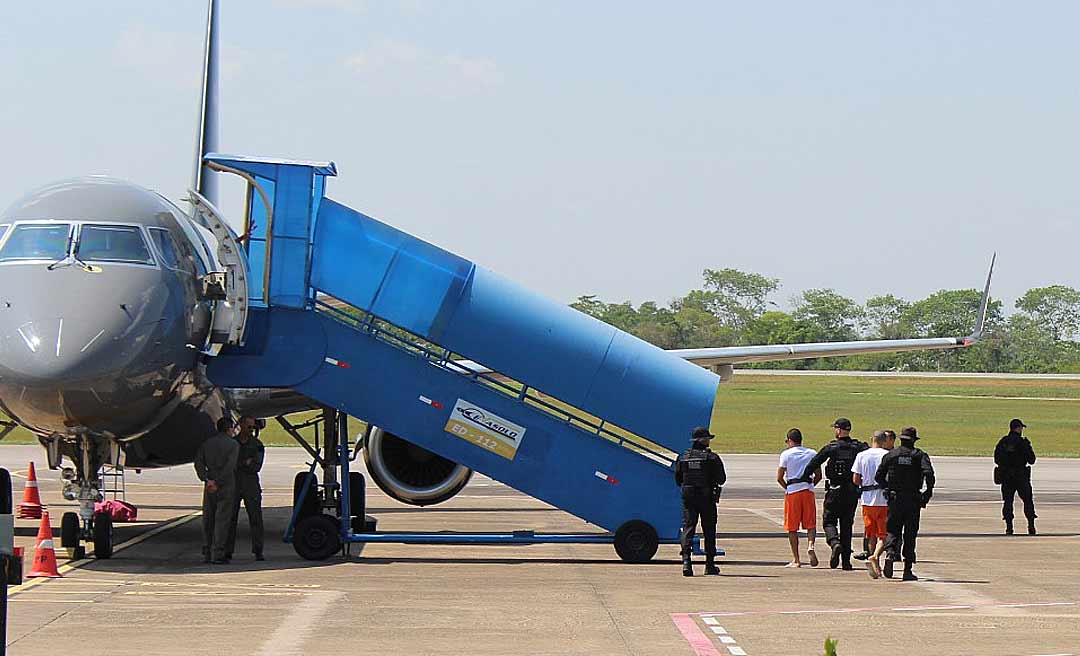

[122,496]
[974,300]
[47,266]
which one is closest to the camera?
[47,266]

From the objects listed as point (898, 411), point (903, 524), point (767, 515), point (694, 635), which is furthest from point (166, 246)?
point (898, 411)

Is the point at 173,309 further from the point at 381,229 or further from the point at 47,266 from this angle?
the point at 381,229

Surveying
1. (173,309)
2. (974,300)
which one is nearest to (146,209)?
(173,309)

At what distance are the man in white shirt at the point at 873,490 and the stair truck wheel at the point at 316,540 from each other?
19.8 feet

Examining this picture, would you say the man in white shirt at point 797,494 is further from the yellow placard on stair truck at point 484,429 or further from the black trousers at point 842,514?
the yellow placard on stair truck at point 484,429

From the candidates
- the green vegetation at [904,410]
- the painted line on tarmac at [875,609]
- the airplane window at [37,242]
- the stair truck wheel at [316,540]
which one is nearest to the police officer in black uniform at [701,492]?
the painted line on tarmac at [875,609]

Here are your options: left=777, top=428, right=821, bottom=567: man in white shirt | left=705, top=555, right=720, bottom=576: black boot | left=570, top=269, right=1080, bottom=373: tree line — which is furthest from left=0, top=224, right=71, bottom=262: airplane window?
left=570, top=269, right=1080, bottom=373: tree line

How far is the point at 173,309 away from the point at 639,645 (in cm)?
701

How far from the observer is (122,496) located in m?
28.8

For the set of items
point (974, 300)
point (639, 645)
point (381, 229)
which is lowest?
point (639, 645)

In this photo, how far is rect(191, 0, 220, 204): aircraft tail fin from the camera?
27359 mm

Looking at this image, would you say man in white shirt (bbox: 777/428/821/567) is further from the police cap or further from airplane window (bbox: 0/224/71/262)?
airplane window (bbox: 0/224/71/262)

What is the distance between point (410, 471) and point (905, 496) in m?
7.54

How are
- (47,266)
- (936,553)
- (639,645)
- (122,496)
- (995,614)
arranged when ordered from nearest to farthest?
(639,645) → (995,614) → (47,266) → (936,553) → (122,496)
